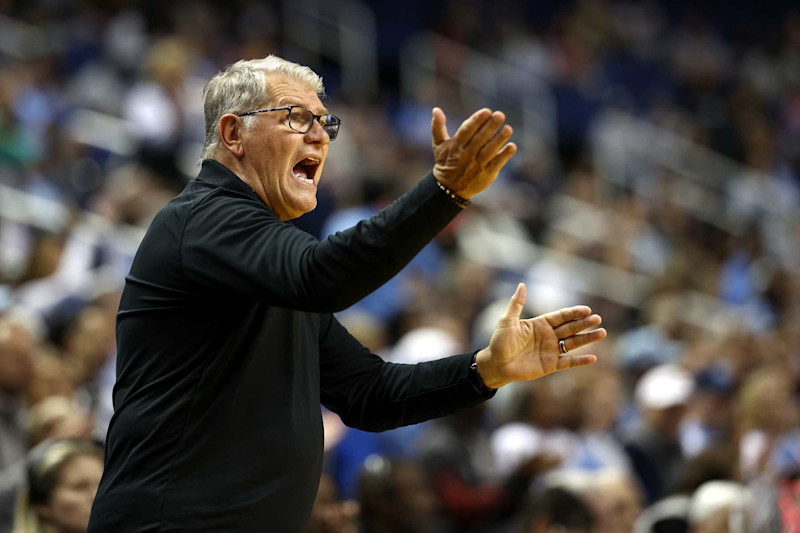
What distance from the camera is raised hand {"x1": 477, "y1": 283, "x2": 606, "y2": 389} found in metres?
2.38

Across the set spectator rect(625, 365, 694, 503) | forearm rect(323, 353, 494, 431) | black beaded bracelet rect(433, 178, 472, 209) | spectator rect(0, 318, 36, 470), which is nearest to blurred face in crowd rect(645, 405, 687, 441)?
spectator rect(625, 365, 694, 503)

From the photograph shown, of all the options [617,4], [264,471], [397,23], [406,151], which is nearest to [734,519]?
[264,471]

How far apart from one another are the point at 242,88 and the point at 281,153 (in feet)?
0.57

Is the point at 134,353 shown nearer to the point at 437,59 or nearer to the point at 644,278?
the point at 644,278

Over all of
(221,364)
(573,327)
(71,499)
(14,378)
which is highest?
(573,327)

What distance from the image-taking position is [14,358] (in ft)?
14.0

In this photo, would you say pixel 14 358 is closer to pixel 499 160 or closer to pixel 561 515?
pixel 561 515

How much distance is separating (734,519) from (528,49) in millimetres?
8280

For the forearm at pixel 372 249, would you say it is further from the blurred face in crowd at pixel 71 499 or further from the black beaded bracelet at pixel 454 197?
the blurred face in crowd at pixel 71 499

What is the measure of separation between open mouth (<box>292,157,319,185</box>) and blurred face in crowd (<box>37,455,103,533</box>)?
53.3 inches

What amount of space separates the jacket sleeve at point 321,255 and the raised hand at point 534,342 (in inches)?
17.3

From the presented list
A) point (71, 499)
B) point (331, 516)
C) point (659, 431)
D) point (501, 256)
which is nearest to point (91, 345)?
point (71, 499)

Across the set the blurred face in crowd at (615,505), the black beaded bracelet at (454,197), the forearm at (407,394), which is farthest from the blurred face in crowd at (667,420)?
the black beaded bracelet at (454,197)

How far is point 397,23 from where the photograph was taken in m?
11.4
